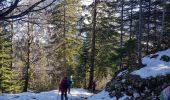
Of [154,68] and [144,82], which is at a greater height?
[154,68]

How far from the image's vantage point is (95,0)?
3575 centimetres

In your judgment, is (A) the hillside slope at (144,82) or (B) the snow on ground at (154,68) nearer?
(A) the hillside slope at (144,82)

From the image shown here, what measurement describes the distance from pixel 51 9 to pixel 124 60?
1324 inches

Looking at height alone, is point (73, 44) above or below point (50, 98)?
above

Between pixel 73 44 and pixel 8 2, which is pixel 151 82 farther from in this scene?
pixel 73 44

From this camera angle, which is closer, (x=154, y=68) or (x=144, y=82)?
(x=144, y=82)

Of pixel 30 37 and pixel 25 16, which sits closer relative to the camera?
pixel 25 16

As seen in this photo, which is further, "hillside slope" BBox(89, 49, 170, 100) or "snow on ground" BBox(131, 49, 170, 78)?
"snow on ground" BBox(131, 49, 170, 78)

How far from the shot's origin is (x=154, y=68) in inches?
807

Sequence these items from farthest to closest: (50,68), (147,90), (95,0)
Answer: (50,68) < (95,0) < (147,90)

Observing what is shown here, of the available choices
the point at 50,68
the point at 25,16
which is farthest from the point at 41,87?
the point at 25,16

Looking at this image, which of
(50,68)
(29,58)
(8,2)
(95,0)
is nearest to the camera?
(8,2)

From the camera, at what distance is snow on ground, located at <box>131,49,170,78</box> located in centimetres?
1973

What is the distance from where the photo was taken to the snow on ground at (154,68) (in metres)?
19.7
